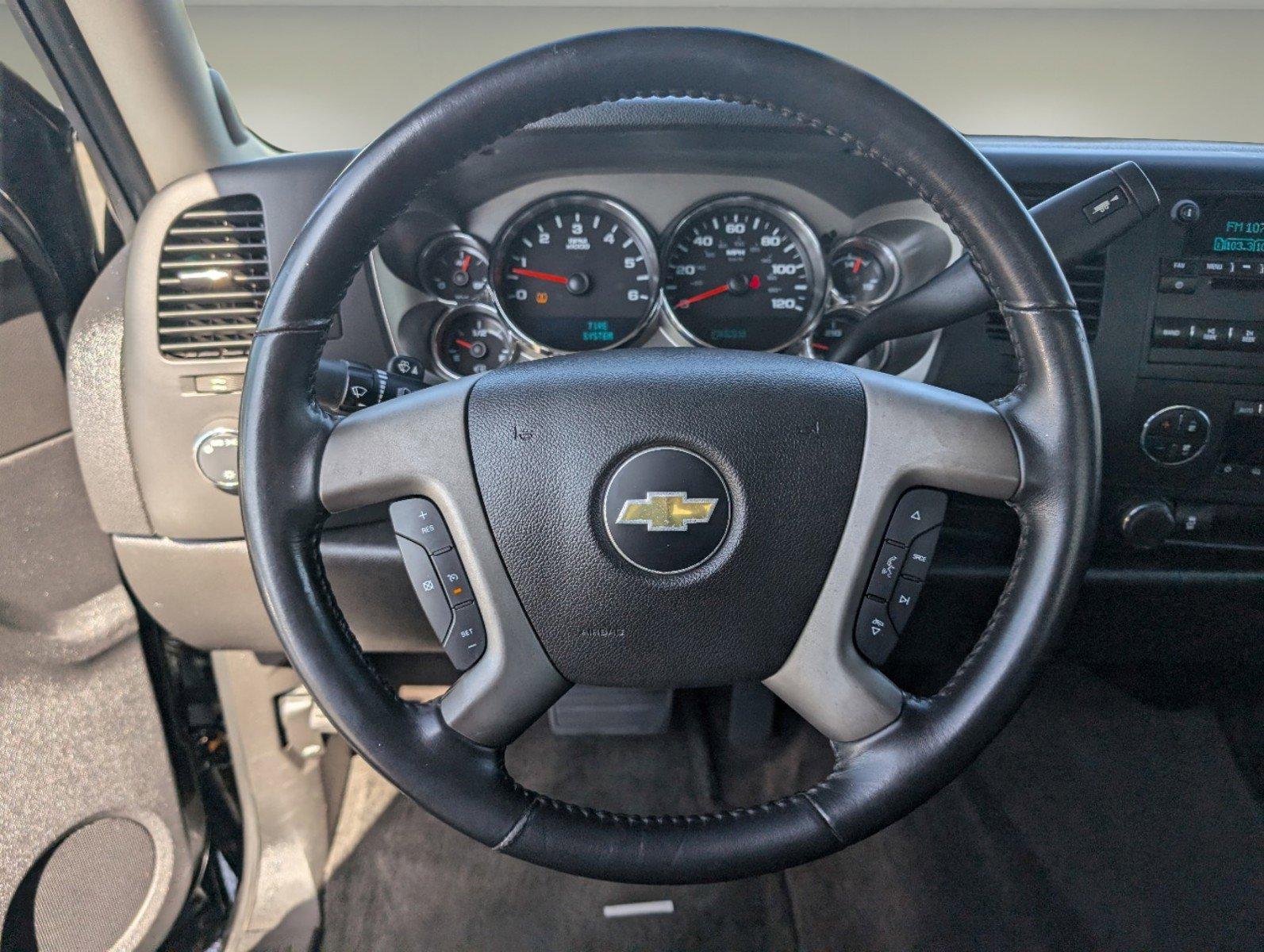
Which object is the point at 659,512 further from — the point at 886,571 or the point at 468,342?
the point at 468,342

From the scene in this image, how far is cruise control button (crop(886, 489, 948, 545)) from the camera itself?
717 mm

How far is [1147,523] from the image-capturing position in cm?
114

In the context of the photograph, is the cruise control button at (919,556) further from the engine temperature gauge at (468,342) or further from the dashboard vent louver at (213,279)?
the dashboard vent louver at (213,279)

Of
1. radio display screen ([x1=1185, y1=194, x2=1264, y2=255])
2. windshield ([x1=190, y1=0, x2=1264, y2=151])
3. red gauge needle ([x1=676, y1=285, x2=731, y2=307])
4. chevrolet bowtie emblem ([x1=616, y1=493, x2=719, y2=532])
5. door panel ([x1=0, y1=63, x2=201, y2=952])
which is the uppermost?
windshield ([x1=190, y1=0, x2=1264, y2=151])

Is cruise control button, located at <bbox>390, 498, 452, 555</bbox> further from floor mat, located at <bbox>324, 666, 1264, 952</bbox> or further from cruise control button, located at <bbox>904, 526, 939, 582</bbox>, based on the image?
floor mat, located at <bbox>324, 666, 1264, 952</bbox>

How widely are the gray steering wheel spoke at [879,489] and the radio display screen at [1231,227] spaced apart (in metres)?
0.67

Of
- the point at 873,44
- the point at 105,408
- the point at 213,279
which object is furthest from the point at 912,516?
the point at 873,44

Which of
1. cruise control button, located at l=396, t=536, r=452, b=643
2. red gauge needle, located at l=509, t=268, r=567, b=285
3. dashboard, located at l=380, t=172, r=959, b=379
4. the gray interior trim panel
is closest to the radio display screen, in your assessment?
dashboard, located at l=380, t=172, r=959, b=379

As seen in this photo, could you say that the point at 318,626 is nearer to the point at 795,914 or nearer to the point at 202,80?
the point at 202,80

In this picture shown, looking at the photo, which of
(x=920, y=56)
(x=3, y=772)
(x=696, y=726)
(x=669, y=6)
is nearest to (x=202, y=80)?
(x=3, y=772)

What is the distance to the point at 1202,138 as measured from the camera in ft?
4.17

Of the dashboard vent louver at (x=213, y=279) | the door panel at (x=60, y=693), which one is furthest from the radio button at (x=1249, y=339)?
the door panel at (x=60, y=693)

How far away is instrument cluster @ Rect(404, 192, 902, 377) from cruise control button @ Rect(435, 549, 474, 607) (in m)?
0.60

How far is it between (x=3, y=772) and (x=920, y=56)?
4155 millimetres
